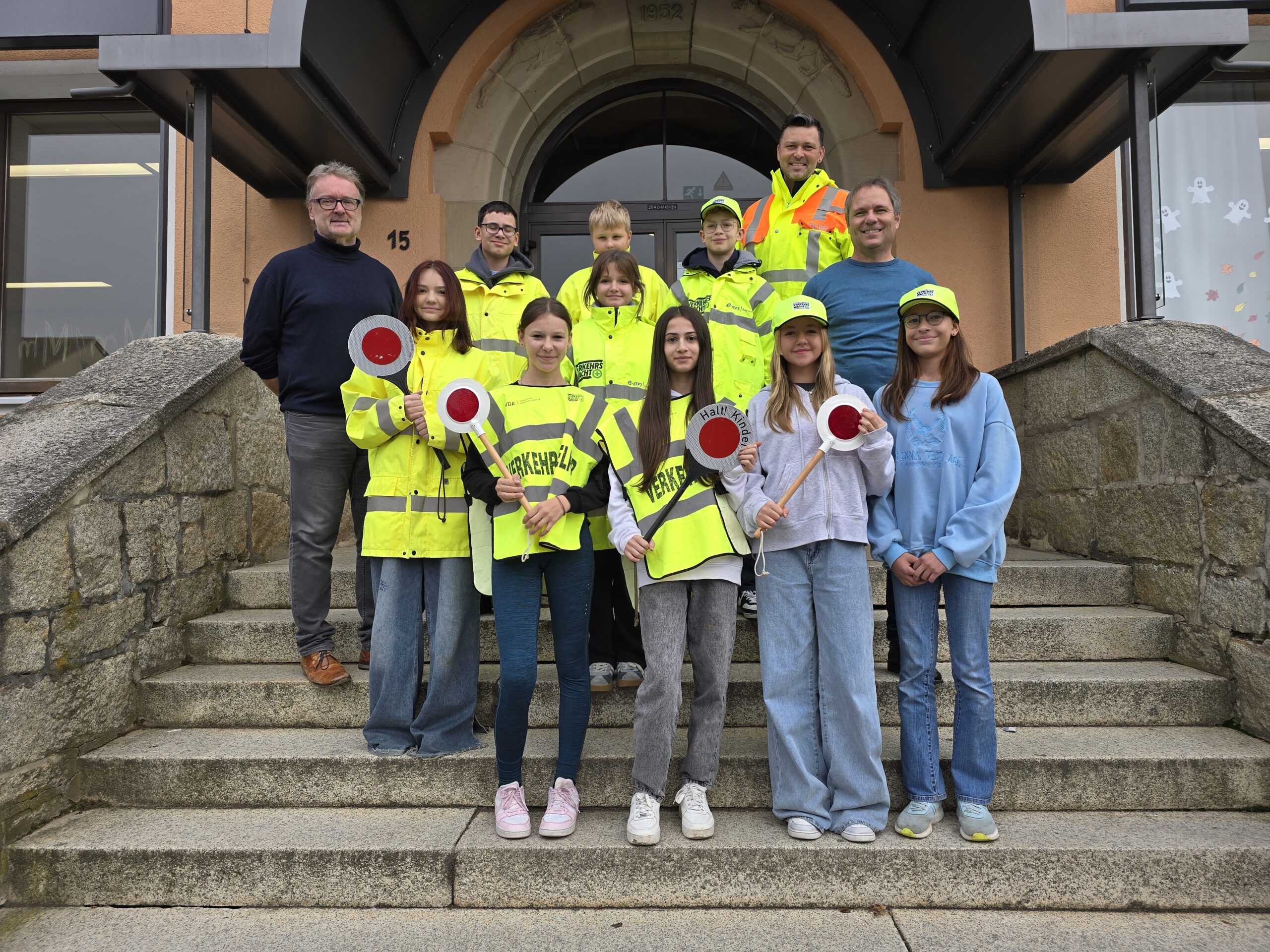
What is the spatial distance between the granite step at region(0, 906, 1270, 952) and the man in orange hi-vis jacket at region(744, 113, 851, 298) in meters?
2.76

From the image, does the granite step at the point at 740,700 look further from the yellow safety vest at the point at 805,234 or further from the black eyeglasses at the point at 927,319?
the yellow safety vest at the point at 805,234

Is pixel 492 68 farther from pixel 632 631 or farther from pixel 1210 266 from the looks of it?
pixel 1210 266

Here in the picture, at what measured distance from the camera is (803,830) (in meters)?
2.77

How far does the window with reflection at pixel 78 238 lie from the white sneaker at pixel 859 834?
673 centimetres

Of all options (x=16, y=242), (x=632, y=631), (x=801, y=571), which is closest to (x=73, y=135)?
(x=16, y=242)

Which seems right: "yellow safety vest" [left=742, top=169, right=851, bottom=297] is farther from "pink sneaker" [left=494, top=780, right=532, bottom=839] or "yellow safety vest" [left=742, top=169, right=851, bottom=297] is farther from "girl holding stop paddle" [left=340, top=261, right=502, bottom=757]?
"pink sneaker" [left=494, top=780, right=532, bottom=839]

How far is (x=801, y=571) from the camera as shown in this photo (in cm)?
290

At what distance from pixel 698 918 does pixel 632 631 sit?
4.05 feet

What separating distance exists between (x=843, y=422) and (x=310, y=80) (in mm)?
4236

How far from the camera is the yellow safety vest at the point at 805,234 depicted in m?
4.04

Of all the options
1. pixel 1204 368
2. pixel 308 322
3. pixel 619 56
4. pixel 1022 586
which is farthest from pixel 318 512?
pixel 619 56

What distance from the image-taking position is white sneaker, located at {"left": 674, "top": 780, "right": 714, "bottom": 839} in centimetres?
278

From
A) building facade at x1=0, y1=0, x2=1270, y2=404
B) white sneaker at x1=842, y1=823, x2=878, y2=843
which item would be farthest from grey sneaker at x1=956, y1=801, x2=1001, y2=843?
building facade at x1=0, y1=0, x2=1270, y2=404

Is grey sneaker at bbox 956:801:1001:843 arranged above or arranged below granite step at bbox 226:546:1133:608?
below
